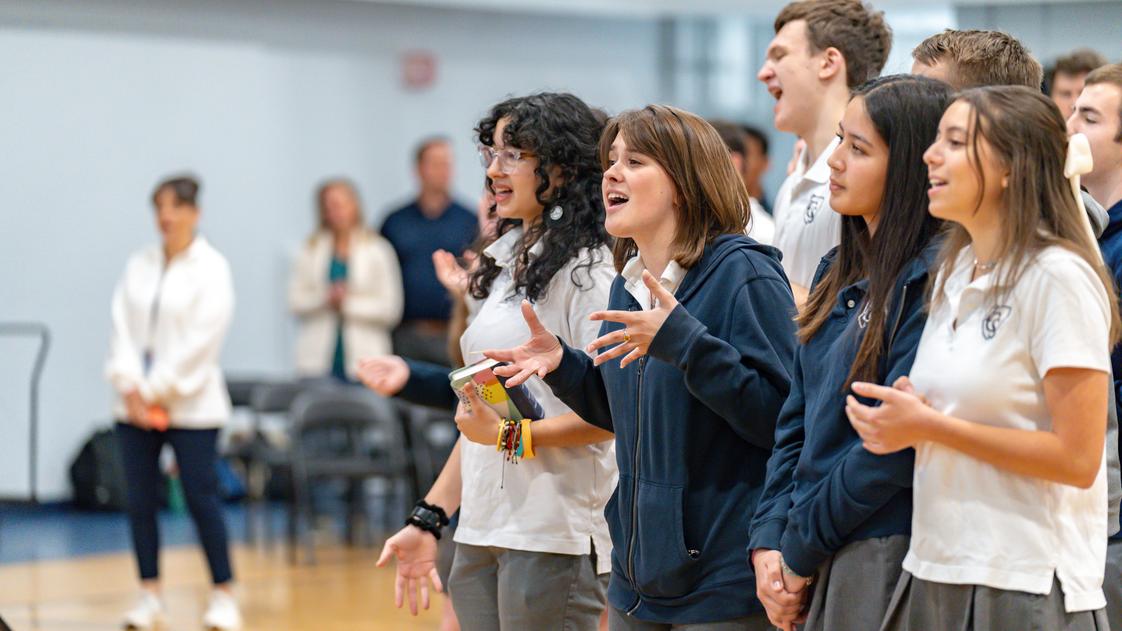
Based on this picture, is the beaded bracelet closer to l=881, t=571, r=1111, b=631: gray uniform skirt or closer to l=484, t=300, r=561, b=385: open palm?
l=484, t=300, r=561, b=385: open palm

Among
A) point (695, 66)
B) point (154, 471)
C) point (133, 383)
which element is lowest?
point (154, 471)

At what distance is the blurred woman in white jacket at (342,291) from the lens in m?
8.89

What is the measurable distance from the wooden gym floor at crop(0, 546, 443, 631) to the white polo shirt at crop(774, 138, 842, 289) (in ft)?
9.18

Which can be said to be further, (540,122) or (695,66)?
(695,66)

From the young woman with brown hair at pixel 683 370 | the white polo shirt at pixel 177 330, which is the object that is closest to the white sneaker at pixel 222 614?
the white polo shirt at pixel 177 330

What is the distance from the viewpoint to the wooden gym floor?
19.5 feet

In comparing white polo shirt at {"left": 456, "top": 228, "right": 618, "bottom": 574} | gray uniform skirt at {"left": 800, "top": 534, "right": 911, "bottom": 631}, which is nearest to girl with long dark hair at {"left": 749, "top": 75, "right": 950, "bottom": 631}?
→ gray uniform skirt at {"left": 800, "top": 534, "right": 911, "bottom": 631}

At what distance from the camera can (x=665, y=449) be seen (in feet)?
8.37

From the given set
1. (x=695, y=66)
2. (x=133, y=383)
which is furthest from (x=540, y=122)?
(x=695, y=66)

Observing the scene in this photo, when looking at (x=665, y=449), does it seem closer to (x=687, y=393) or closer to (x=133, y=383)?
(x=687, y=393)

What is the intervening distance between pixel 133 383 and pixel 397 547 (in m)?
3.20

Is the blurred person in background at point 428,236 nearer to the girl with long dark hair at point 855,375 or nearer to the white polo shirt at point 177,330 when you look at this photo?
the white polo shirt at point 177,330

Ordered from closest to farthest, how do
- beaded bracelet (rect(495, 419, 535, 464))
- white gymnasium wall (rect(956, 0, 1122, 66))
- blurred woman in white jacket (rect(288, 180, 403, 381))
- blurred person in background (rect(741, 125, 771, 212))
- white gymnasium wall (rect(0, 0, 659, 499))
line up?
beaded bracelet (rect(495, 419, 535, 464)) → blurred person in background (rect(741, 125, 771, 212)) → white gymnasium wall (rect(956, 0, 1122, 66)) → blurred woman in white jacket (rect(288, 180, 403, 381)) → white gymnasium wall (rect(0, 0, 659, 499))

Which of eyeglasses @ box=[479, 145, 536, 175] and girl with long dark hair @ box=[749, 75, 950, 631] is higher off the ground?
eyeglasses @ box=[479, 145, 536, 175]
